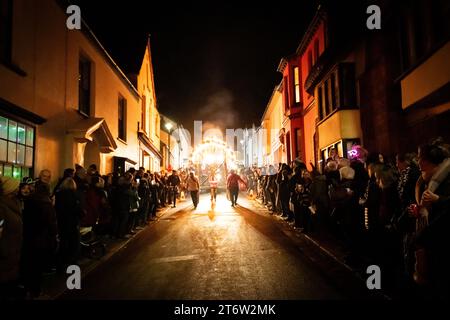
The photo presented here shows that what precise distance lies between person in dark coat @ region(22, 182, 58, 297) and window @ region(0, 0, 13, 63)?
4411 mm

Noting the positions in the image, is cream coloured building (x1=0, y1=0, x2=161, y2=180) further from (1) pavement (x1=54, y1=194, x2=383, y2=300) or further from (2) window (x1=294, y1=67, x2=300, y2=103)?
(2) window (x1=294, y1=67, x2=300, y2=103)

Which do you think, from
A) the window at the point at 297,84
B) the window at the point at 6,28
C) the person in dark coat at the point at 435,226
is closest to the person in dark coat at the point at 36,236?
the window at the point at 6,28

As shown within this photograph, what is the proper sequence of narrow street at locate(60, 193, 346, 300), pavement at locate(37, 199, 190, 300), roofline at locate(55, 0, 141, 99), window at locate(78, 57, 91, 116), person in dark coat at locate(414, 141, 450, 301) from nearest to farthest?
person in dark coat at locate(414, 141, 450, 301) < narrow street at locate(60, 193, 346, 300) < pavement at locate(37, 199, 190, 300) < roofline at locate(55, 0, 141, 99) < window at locate(78, 57, 91, 116)

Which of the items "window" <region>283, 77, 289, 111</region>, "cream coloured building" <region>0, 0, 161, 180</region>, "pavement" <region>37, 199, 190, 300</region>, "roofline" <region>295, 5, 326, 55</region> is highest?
"roofline" <region>295, 5, 326, 55</region>

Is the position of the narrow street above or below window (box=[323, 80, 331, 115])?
below

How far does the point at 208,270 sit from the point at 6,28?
23.9 ft

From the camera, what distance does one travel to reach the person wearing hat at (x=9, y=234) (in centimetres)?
433

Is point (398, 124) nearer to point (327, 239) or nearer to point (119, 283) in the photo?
point (327, 239)

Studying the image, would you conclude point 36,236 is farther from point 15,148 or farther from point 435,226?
point 435,226

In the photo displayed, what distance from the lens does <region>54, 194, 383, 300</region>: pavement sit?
5.27m

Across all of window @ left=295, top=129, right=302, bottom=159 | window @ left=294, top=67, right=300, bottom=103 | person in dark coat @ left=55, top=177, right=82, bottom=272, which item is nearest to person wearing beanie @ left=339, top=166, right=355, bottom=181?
person in dark coat @ left=55, top=177, right=82, bottom=272

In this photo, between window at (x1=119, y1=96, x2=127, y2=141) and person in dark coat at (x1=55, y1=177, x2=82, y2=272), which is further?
window at (x1=119, y1=96, x2=127, y2=141)

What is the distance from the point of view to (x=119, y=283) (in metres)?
5.95
